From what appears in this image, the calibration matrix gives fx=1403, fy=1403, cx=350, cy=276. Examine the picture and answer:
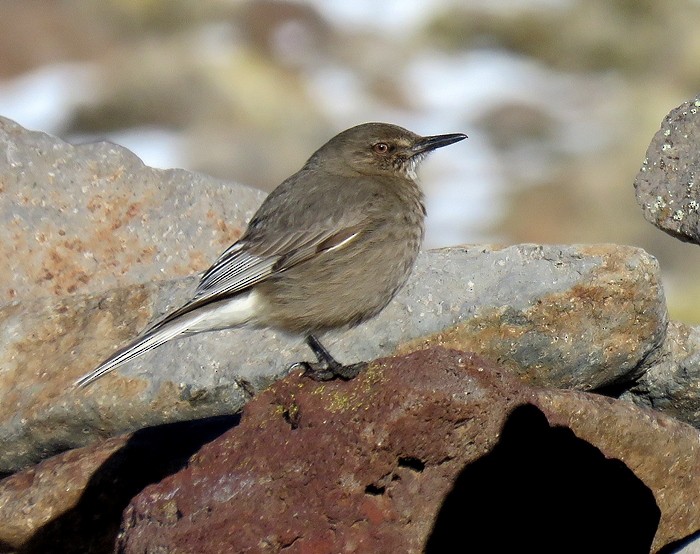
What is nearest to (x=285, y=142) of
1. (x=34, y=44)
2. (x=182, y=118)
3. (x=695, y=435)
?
(x=182, y=118)

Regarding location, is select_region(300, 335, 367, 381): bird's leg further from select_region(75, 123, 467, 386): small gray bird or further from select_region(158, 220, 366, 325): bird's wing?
select_region(158, 220, 366, 325): bird's wing

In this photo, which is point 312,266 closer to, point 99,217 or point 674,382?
point 674,382

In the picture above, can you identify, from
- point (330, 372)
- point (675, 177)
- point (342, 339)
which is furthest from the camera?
point (342, 339)

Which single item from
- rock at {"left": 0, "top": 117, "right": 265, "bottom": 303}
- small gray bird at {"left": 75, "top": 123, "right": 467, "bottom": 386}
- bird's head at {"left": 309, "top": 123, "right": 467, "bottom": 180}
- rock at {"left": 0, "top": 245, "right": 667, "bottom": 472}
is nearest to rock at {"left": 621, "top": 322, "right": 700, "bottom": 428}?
rock at {"left": 0, "top": 245, "right": 667, "bottom": 472}

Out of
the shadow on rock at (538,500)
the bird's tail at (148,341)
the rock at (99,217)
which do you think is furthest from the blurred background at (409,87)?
the shadow on rock at (538,500)

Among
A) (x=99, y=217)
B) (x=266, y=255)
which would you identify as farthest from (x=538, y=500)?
(x=99, y=217)

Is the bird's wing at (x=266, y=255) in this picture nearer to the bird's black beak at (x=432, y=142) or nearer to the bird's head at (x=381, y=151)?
the bird's head at (x=381, y=151)
